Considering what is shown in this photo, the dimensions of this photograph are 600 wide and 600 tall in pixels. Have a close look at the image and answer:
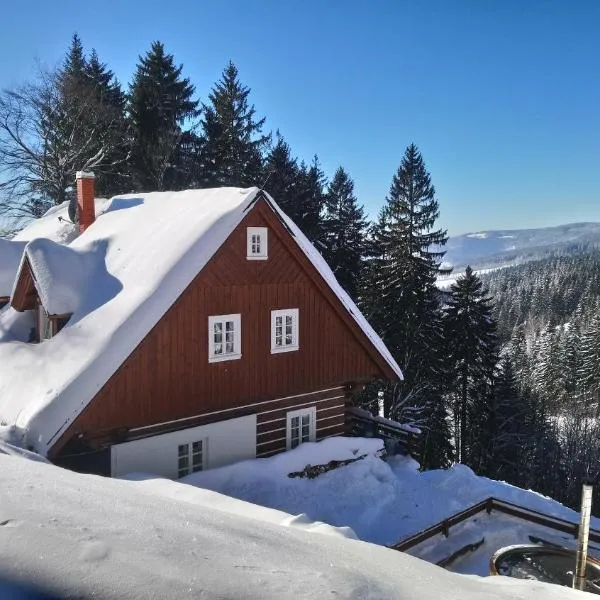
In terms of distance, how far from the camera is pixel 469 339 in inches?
1292

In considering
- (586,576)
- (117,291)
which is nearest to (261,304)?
(117,291)

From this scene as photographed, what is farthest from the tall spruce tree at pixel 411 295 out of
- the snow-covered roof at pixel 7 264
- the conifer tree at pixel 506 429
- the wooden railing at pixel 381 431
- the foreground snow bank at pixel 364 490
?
the snow-covered roof at pixel 7 264

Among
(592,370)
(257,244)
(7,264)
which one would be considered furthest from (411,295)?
(592,370)

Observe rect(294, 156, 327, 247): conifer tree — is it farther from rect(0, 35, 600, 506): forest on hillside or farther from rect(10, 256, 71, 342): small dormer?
rect(10, 256, 71, 342): small dormer

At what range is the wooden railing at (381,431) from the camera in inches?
679

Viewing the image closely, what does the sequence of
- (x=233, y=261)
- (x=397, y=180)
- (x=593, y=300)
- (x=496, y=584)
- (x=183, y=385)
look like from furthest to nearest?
(x=593, y=300)
(x=397, y=180)
(x=233, y=261)
(x=183, y=385)
(x=496, y=584)

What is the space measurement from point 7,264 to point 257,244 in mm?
8030

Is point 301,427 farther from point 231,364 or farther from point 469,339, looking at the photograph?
point 469,339

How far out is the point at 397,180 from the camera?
3372 cm

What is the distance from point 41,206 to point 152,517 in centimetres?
2704

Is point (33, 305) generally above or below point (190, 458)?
above

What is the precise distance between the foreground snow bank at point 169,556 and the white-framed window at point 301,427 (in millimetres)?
9458

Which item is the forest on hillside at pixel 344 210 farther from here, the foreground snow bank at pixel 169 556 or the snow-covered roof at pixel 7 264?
the foreground snow bank at pixel 169 556

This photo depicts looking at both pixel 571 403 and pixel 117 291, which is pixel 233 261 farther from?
pixel 571 403
